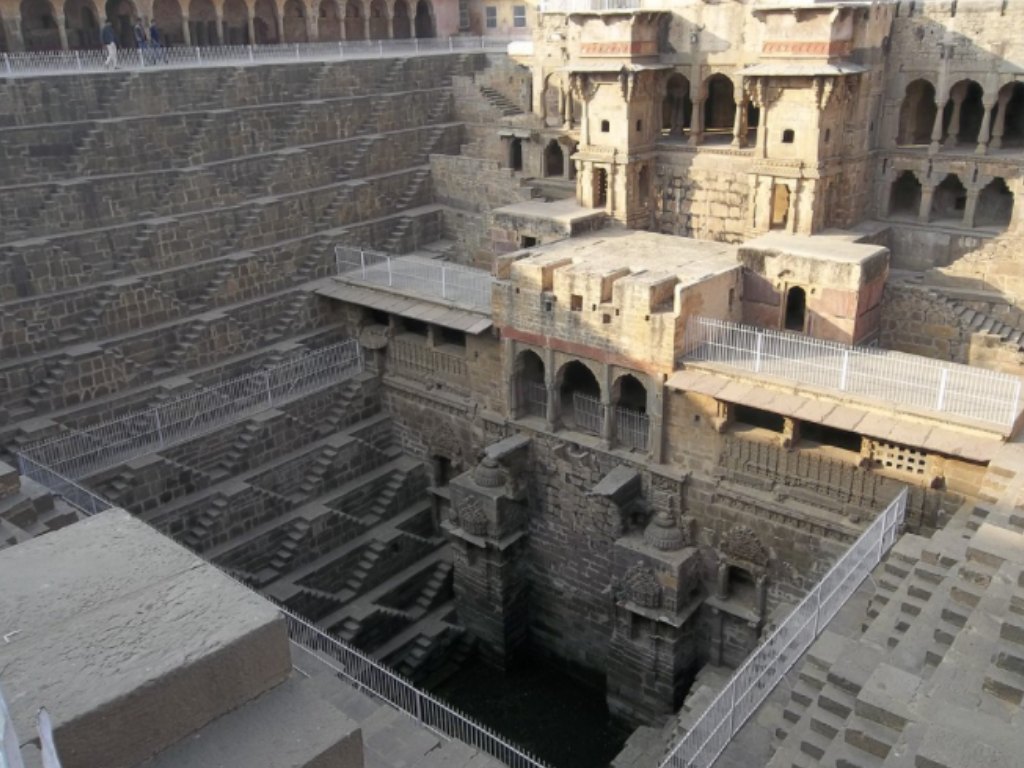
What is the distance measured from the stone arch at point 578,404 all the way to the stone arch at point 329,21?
19983 mm

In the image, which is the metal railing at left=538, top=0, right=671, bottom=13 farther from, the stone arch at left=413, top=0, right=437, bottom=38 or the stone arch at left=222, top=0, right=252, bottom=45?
the stone arch at left=413, top=0, right=437, bottom=38

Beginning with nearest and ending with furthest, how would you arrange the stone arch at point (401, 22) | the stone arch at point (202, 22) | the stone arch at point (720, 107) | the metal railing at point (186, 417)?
the metal railing at point (186, 417) < the stone arch at point (720, 107) < the stone arch at point (202, 22) < the stone arch at point (401, 22)

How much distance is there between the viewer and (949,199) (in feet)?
73.5

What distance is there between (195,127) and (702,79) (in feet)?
40.9

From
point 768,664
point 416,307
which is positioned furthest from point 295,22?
point 768,664

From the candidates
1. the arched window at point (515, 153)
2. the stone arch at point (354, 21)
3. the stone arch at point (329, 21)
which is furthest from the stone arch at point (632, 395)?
the stone arch at point (354, 21)

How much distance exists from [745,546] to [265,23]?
26.2 metres

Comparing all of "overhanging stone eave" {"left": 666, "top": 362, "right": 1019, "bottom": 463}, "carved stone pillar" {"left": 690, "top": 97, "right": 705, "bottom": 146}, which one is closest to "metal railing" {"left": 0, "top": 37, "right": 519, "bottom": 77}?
"carved stone pillar" {"left": 690, "top": 97, "right": 705, "bottom": 146}

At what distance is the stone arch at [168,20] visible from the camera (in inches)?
1169

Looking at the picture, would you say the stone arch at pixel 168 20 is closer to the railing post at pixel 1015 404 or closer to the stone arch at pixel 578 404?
the stone arch at pixel 578 404

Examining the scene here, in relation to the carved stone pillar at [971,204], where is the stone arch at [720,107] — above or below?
above

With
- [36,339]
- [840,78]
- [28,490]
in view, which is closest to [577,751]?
[28,490]

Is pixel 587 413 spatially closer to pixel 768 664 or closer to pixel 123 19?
pixel 768 664

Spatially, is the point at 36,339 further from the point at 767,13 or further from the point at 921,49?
the point at 921,49
